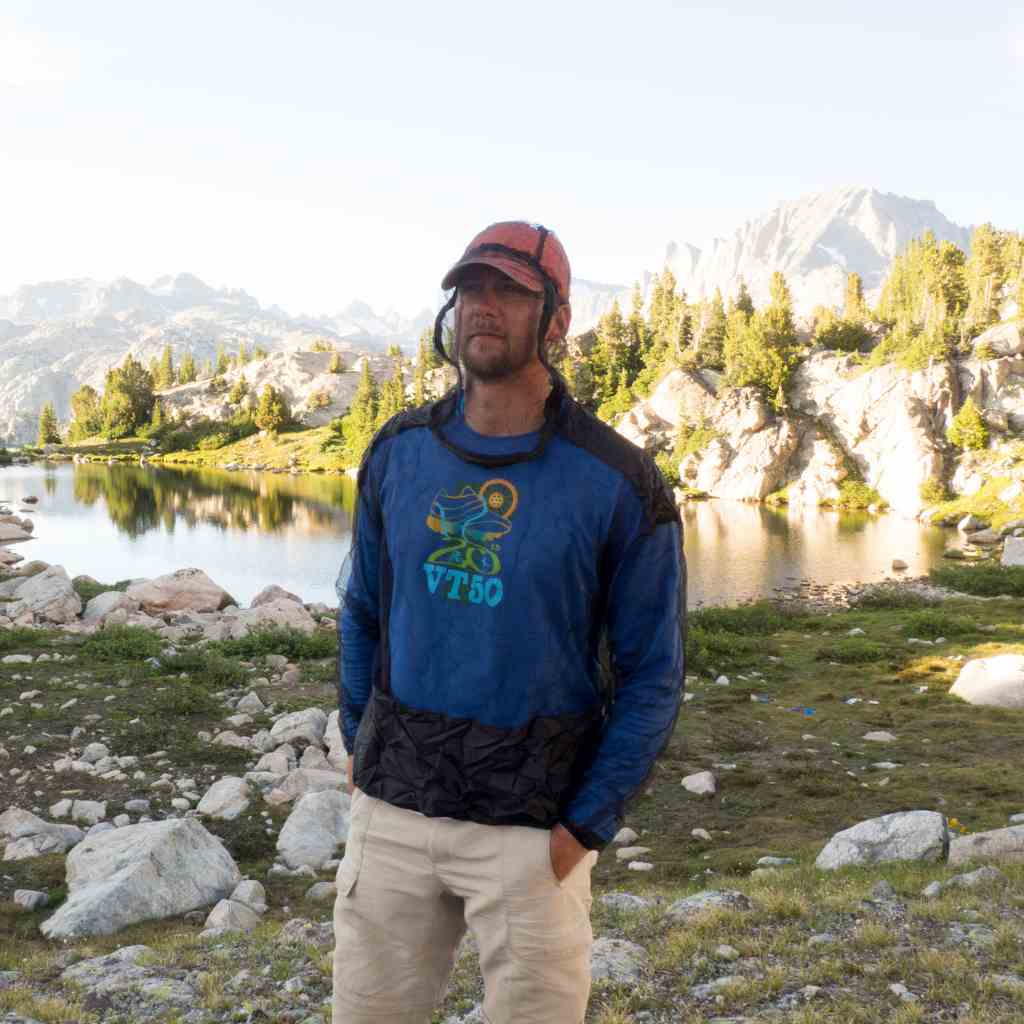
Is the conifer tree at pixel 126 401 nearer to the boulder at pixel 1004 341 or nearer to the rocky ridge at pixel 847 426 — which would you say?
the rocky ridge at pixel 847 426

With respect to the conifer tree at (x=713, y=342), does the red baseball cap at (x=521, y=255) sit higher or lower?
lower

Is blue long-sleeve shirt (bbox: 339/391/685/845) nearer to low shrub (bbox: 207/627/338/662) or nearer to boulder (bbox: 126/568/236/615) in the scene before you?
low shrub (bbox: 207/627/338/662)

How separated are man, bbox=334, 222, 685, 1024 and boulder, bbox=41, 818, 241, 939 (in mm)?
5047

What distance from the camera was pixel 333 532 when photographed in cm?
5072

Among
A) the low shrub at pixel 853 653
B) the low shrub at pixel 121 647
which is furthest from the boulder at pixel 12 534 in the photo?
the low shrub at pixel 853 653

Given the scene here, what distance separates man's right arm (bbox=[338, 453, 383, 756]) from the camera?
11.9 feet

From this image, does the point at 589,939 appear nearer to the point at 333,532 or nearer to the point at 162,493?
the point at 333,532

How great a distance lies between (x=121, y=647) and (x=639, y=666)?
51.4 ft

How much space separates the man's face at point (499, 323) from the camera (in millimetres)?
3119

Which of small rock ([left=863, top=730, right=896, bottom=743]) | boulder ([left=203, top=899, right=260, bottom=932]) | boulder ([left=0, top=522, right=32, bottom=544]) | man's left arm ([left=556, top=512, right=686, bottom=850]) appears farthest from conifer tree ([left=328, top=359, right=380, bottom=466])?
man's left arm ([left=556, top=512, right=686, bottom=850])

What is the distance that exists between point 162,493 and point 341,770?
6703 cm

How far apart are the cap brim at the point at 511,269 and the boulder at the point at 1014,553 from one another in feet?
125

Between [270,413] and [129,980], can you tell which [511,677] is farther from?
[270,413]

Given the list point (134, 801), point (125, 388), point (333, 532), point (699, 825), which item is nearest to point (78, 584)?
point (134, 801)
